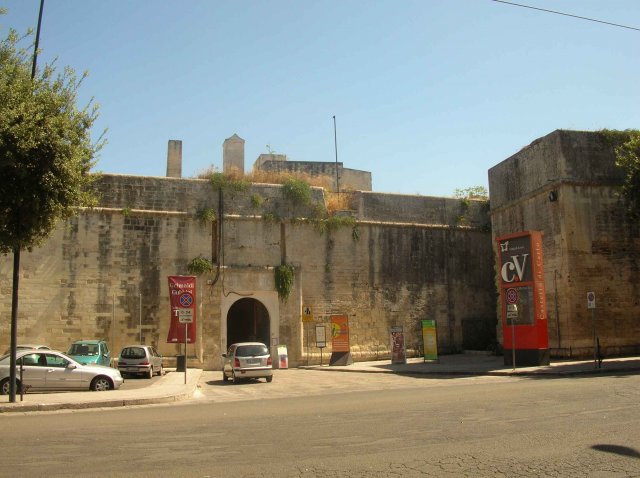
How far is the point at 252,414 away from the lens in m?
10.6

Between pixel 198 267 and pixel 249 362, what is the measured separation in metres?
7.13

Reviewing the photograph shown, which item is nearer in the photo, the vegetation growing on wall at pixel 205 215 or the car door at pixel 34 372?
the car door at pixel 34 372

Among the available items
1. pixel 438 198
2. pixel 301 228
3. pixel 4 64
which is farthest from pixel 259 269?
pixel 4 64

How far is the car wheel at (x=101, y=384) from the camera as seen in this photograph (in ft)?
52.5

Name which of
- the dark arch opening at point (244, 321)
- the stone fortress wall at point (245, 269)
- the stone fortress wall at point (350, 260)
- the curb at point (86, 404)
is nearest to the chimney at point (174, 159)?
the stone fortress wall at point (350, 260)

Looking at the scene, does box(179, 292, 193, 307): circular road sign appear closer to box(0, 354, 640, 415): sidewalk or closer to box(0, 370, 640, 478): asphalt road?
box(0, 354, 640, 415): sidewalk

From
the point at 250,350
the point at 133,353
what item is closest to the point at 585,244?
the point at 250,350

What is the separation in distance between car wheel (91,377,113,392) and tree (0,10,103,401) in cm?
327

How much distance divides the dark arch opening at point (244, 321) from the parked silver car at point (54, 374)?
41.3 feet

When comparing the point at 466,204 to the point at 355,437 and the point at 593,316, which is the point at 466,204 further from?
the point at 355,437

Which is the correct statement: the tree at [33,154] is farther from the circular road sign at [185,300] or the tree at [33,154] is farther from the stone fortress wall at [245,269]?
the stone fortress wall at [245,269]

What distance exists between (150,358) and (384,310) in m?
11.3

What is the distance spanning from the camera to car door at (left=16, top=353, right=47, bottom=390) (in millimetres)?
15250

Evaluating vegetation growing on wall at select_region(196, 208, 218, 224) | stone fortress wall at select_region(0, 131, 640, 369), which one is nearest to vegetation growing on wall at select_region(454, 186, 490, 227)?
stone fortress wall at select_region(0, 131, 640, 369)
